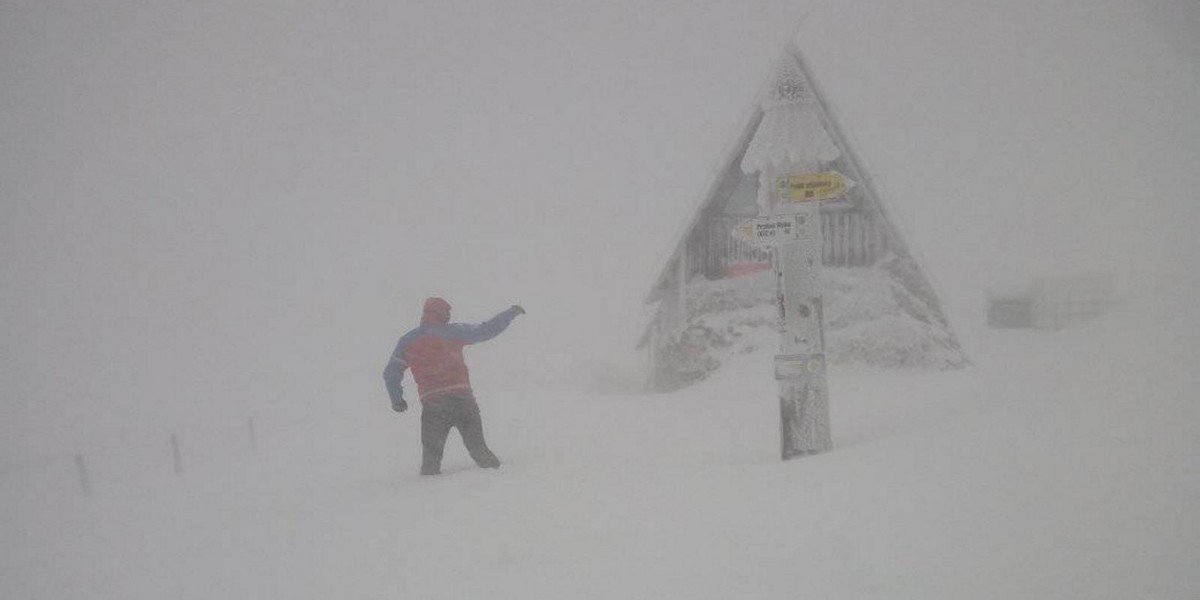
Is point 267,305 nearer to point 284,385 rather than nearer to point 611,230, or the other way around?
point 284,385

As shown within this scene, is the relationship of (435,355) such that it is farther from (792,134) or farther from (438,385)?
(792,134)

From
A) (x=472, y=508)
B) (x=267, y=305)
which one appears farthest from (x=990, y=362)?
(x=267, y=305)

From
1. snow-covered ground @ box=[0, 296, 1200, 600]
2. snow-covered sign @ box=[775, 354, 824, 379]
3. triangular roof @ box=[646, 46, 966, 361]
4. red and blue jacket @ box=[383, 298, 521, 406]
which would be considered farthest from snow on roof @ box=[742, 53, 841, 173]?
red and blue jacket @ box=[383, 298, 521, 406]

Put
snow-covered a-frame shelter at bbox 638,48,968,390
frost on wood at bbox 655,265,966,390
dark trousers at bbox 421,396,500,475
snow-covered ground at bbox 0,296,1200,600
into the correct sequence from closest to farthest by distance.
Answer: snow-covered ground at bbox 0,296,1200,600 < dark trousers at bbox 421,396,500,475 < frost on wood at bbox 655,265,966,390 < snow-covered a-frame shelter at bbox 638,48,968,390

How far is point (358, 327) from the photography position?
45312 millimetres

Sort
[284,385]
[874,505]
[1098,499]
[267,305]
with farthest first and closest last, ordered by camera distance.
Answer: [267,305] → [284,385] → [874,505] → [1098,499]

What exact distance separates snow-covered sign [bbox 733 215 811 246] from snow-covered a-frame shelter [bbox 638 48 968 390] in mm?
2835

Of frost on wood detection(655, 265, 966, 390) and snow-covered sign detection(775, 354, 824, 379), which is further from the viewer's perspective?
frost on wood detection(655, 265, 966, 390)

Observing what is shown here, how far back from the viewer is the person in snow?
5117 millimetres

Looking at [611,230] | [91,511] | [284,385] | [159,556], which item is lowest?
[284,385]

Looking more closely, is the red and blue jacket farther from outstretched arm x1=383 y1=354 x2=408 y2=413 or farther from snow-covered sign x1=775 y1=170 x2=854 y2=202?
snow-covered sign x1=775 y1=170 x2=854 y2=202

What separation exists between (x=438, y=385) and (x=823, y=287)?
6.83 metres

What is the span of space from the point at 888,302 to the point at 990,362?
1886 mm

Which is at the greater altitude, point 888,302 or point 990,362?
point 888,302
